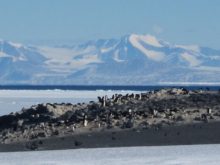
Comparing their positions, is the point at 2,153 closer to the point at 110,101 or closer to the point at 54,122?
the point at 54,122

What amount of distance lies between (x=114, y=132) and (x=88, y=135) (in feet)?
1.90

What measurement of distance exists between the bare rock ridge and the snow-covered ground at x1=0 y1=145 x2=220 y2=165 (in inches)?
55.5

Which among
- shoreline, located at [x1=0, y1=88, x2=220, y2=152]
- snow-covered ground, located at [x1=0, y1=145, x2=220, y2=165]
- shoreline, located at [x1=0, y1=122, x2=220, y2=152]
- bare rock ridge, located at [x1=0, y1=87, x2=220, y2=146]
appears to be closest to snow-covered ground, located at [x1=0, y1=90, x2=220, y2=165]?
snow-covered ground, located at [x1=0, y1=145, x2=220, y2=165]

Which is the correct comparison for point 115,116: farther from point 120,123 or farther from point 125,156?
point 125,156

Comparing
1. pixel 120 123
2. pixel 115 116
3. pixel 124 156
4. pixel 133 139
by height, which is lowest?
pixel 124 156

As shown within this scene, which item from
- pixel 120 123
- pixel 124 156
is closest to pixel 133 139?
pixel 120 123

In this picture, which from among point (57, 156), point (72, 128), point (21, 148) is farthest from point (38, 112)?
point (57, 156)

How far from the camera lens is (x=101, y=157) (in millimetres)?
11258

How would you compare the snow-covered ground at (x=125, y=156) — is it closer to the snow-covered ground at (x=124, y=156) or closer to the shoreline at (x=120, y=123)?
the snow-covered ground at (x=124, y=156)

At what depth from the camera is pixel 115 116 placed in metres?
16.5

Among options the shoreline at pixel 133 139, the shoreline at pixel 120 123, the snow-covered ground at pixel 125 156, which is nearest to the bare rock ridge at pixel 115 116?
the shoreline at pixel 120 123

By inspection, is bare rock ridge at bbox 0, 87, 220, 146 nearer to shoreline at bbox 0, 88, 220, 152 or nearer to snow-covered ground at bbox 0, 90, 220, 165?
shoreline at bbox 0, 88, 220, 152

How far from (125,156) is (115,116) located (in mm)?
5196

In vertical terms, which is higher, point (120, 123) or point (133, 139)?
point (120, 123)
